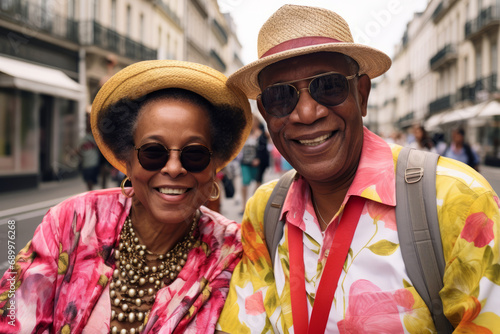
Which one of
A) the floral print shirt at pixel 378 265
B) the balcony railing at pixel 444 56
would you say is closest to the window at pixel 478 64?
the balcony railing at pixel 444 56

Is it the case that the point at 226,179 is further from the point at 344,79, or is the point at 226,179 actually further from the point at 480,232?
the point at 480,232

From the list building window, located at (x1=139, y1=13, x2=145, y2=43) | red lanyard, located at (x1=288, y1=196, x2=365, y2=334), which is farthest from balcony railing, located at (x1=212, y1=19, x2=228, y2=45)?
red lanyard, located at (x1=288, y1=196, x2=365, y2=334)

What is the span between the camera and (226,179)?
4.74 metres

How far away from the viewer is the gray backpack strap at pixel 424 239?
55.0 inches

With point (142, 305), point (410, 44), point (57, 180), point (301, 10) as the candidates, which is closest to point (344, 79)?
point (301, 10)

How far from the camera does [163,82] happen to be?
72.7 inches

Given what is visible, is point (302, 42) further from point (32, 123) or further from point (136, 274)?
point (32, 123)

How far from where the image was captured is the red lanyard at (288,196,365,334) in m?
1.55

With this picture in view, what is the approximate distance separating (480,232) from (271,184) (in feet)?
3.28

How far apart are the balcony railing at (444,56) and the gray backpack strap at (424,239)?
34482mm

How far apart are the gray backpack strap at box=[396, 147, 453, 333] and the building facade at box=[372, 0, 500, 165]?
18.5 meters

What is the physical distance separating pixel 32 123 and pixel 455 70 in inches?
1322

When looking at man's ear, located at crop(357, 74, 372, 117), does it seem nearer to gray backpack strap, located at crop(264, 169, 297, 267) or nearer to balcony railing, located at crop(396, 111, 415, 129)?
gray backpack strap, located at crop(264, 169, 297, 267)

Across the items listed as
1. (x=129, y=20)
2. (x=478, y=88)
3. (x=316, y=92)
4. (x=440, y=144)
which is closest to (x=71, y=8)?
(x=129, y=20)
